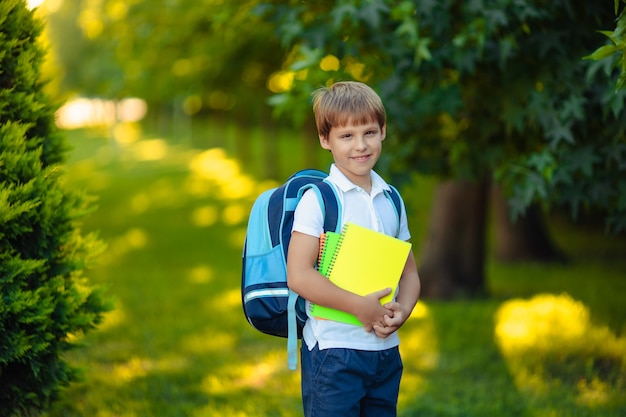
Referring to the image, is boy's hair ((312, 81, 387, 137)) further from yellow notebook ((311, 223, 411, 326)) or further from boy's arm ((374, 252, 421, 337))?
boy's arm ((374, 252, 421, 337))

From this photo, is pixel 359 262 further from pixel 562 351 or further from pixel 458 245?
pixel 458 245

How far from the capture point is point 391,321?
9.03 feet

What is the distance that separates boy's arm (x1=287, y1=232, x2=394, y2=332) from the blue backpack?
10 cm

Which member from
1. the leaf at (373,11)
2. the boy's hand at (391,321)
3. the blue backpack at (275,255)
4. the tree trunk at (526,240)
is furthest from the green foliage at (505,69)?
the tree trunk at (526,240)

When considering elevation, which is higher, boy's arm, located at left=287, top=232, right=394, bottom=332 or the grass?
boy's arm, located at left=287, top=232, right=394, bottom=332

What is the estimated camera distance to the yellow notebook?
9.00ft

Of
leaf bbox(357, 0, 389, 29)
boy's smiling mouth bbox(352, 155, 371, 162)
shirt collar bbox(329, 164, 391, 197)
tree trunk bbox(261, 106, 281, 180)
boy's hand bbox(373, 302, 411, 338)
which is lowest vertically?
boy's hand bbox(373, 302, 411, 338)

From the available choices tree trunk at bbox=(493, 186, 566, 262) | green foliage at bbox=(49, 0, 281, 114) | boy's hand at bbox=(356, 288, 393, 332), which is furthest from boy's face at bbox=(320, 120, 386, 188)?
tree trunk at bbox=(493, 186, 566, 262)

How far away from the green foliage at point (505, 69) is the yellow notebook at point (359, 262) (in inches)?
72.0

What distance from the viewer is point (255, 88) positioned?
610 inches

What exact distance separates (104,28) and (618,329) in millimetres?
7510

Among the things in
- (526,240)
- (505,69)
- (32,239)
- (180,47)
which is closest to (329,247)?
(32,239)

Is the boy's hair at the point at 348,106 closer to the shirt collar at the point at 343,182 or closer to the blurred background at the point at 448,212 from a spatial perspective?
the shirt collar at the point at 343,182

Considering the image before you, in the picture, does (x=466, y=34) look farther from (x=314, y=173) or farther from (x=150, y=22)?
(x=150, y=22)
